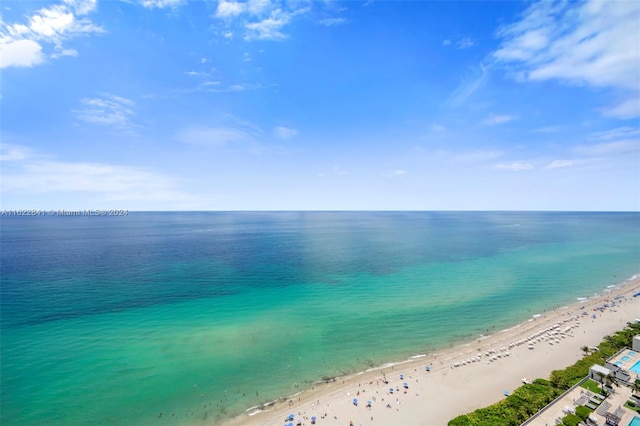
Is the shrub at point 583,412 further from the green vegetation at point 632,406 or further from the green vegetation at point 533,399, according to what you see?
the green vegetation at point 632,406

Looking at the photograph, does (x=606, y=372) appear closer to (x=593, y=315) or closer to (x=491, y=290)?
(x=593, y=315)

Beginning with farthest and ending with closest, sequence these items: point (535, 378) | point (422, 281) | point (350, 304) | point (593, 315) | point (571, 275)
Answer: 1. point (571, 275)
2. point (422, 281)
3. point (350, 304)
4. point (593, 315)
5. point (535, 378)

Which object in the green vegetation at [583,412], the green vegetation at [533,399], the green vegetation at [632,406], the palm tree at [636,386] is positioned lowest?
the green vegetation at [533,399]

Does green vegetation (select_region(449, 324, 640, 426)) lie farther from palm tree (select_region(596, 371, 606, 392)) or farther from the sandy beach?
the sandy beach

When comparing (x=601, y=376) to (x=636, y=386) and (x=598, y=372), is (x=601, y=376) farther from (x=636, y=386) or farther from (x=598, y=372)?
(x=636, y=386)

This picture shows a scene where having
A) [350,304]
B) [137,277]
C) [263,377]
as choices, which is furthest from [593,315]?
[137,277]

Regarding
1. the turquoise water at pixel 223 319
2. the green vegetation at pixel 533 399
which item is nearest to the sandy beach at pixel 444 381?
the turquoise water at pixel 223 319
